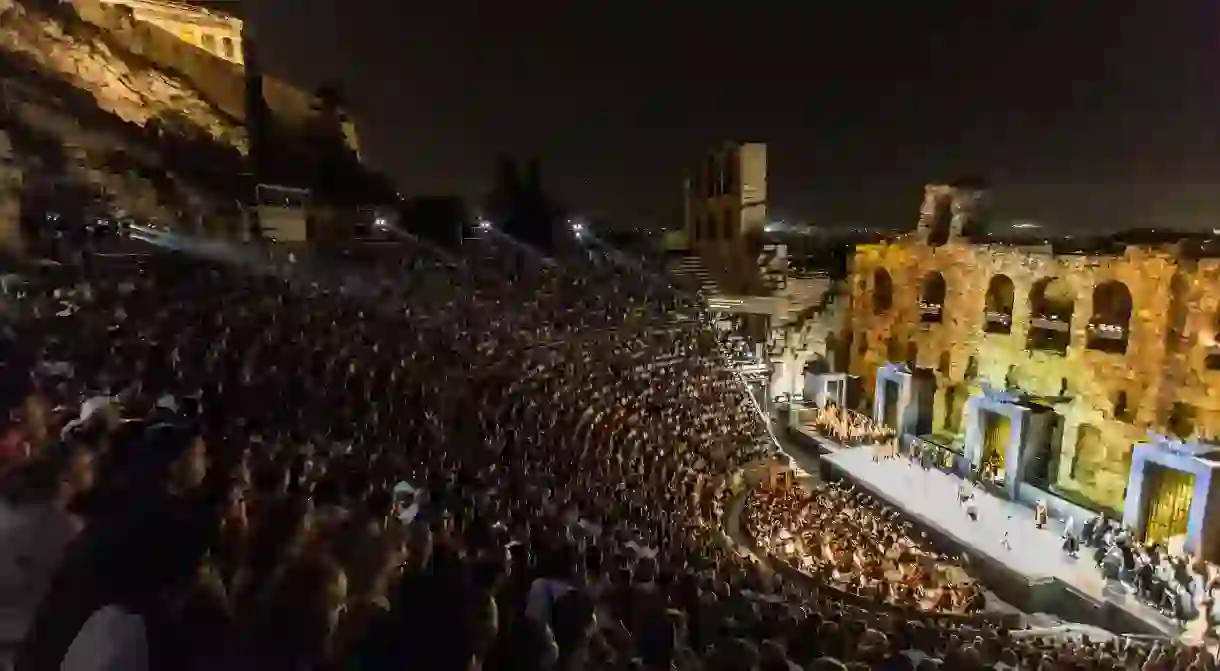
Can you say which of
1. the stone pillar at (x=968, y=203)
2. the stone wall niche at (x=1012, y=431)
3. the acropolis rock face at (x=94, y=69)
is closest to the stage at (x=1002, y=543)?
the stone wall niche at (x=1012, y=431)

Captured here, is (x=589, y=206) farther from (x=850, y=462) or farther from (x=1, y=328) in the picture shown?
(x=850, y=462)

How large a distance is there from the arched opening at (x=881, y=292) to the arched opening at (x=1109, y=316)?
316cm

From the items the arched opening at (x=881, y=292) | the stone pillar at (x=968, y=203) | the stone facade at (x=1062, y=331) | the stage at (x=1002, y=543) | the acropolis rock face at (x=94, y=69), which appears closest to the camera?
the acropolis rock face at (x=94, y=69)

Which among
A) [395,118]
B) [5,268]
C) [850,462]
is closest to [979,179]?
[395,118]

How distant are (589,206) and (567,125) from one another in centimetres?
60

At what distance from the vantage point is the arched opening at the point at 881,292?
12875 millimetres

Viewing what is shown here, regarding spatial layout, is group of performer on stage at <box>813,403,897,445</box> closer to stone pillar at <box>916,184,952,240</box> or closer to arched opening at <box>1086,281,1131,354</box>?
arched opening at <box>1086,281,1131,354</box>

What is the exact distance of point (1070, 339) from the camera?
424 inches

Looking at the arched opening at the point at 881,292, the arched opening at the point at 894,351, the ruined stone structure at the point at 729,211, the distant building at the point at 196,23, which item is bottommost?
the arched opening at the point at 894,351

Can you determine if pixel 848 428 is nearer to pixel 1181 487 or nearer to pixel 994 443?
pixel 994 443

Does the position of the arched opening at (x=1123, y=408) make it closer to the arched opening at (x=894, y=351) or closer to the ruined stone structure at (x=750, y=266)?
the arched opening at (x=894, y=351)

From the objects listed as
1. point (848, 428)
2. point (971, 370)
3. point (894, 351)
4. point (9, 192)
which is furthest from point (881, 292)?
point (9, 192)

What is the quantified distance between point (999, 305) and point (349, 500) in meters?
11.5

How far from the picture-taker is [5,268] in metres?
4.04
